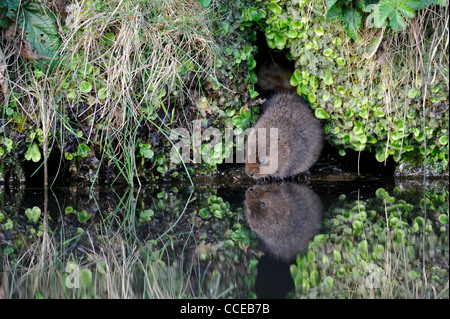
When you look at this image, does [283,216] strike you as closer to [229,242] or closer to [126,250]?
[229,242]

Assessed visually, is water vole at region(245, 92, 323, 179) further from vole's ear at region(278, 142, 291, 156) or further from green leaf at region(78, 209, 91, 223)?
green leaf at region(78, 209, 91, 223)

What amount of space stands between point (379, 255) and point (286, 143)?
1654 millimetres

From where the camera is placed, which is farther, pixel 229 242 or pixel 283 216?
pixel 283 216

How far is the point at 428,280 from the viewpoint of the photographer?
1.91 metres

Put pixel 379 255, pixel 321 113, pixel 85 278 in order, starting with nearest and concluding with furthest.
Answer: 1. pixel 85 278
2. pixel 379 255
3. pixel 321 113

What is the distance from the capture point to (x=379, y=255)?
2.17m

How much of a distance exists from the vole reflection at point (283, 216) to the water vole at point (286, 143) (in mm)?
Answer: 145

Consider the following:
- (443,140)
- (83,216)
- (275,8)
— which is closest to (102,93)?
(83,216)

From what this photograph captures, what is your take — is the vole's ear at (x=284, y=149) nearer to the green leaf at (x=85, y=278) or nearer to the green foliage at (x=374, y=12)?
the green foliage at (x=374, y=12)

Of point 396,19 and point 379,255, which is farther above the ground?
point 396,19

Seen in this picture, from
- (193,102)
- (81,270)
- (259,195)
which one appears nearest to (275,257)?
(81,270)

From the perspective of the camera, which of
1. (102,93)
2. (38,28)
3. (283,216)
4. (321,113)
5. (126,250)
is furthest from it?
(321,113)

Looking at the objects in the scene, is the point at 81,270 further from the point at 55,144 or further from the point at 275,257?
the point at 55,144

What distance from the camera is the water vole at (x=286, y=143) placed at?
12.0 ft
